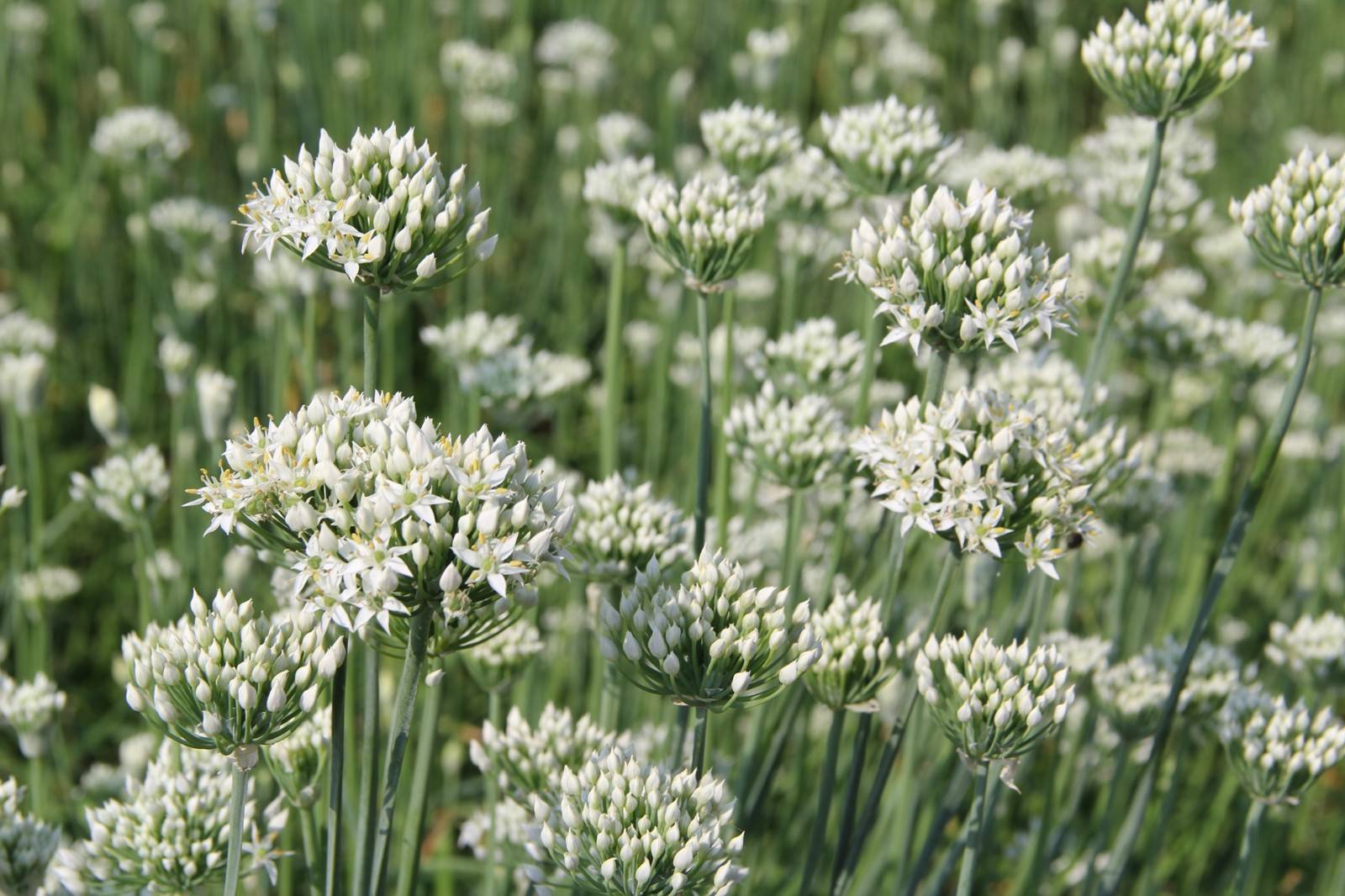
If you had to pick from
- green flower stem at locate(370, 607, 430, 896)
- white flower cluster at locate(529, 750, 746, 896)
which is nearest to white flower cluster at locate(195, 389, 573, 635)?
green flower stem at locate(370, 607, 430, 896)

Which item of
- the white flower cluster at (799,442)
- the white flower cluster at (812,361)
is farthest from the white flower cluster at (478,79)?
the white flower cluster at (799,442)

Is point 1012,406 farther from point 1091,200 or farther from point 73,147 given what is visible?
point 73,147

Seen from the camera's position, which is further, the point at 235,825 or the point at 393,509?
the point at 235,825

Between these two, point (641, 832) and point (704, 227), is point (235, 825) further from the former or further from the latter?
point (704, 227)

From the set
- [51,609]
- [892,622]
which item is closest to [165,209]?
[51,609]

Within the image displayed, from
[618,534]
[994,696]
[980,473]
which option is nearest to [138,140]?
[618,534]

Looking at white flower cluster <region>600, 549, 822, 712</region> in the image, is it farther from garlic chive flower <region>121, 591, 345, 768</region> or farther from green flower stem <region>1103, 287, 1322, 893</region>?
green flower stem <region>1103, 287, 1322, 893</region>
